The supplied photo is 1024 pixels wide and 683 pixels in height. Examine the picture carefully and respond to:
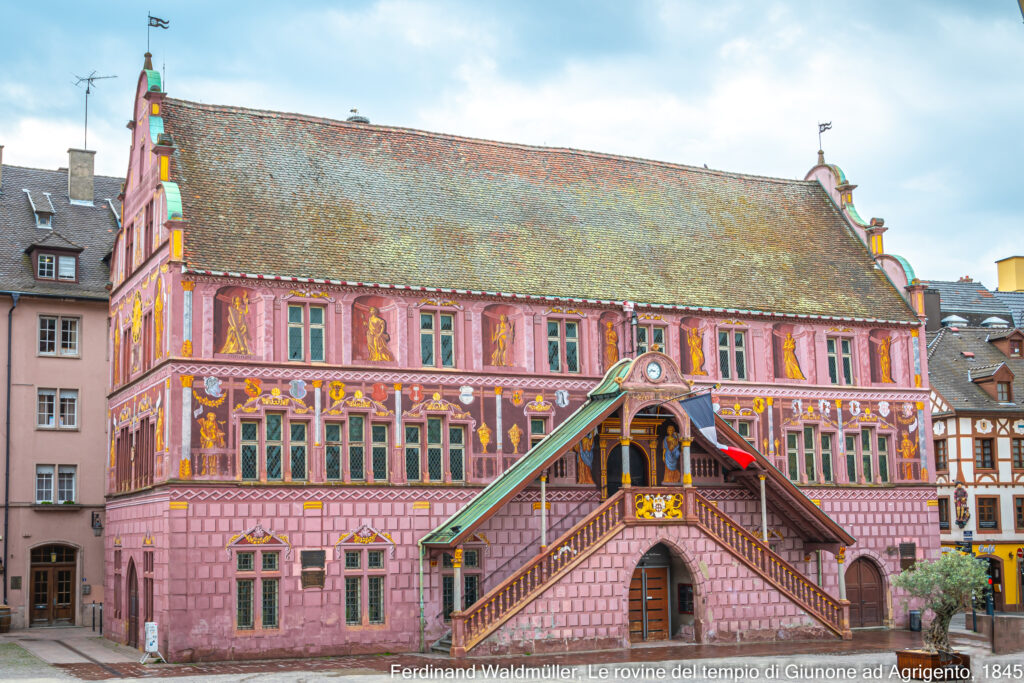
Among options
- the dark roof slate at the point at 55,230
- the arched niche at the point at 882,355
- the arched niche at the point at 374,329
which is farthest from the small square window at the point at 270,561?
the arched niche at the point at 882,355

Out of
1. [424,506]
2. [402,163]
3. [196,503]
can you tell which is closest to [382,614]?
[424,506]

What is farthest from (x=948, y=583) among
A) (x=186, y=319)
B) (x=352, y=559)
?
(x=186, y=319)

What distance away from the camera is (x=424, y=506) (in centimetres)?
3550

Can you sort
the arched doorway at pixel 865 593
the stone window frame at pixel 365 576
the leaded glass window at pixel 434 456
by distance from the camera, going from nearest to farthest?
the stone window frame at pixel 365 576
the leaded glass window at pixel 434 456
the arched doorway at pixel 865 593

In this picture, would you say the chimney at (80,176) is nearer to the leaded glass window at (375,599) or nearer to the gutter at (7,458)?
the gutter at (7,458)

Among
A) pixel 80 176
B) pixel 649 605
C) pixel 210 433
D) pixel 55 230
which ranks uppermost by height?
pixel 80 176

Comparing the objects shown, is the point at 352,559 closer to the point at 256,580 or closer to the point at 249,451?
the point at 256,580

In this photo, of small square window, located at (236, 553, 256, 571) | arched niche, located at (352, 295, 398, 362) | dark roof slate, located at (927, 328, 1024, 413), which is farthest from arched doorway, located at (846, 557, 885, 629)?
small square window, located at (236, 553, 256, 571)

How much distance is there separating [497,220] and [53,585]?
821 inches

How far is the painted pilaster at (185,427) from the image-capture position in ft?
108

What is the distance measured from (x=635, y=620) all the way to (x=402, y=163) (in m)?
16.1

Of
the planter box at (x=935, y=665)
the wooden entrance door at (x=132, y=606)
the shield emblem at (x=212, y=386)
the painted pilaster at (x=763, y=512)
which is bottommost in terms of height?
the planter box at (x=935, y=665)

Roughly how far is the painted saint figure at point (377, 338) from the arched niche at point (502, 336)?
9.89 feet

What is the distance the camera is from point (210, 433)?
33.3 meters
